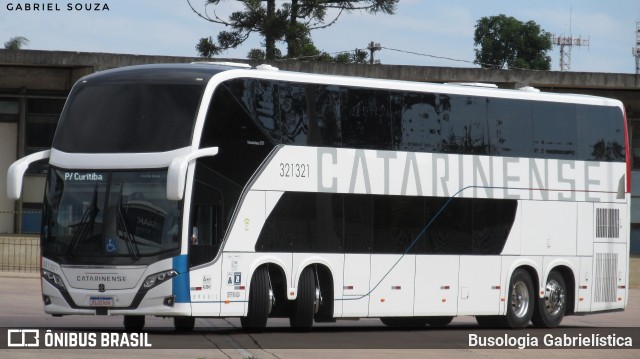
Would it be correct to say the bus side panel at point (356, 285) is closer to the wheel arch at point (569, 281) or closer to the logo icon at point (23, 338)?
the logo icon at point (23, 338)

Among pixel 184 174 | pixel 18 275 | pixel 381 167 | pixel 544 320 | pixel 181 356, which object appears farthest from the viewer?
pixel 18 275

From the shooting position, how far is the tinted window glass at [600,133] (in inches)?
1048

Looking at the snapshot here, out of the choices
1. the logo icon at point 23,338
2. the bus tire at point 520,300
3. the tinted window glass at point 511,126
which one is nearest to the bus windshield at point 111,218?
the logo icon at point 23,338

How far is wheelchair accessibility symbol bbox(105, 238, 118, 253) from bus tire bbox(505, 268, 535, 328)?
27.2ft

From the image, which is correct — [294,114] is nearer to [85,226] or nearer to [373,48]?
[85,226]

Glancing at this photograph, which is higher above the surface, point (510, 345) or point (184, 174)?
point (184, 174)

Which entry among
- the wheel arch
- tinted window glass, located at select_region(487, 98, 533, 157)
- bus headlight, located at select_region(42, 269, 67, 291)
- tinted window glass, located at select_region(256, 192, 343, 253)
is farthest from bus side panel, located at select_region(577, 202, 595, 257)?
bus headlight, located at select_region(42, 269, 67, 291)

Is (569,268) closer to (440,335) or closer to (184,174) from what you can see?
(440,335)

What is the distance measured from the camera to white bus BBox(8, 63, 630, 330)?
66.9ft

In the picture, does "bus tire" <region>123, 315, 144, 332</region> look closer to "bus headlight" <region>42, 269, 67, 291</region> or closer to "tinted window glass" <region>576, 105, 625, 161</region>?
"bus headlight" <region>42, 269, 67, 291</region>

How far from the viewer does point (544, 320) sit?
87.0ft

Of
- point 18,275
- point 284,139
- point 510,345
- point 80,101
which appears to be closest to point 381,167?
point 284,139

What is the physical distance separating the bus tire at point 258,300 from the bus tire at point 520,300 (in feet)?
19.4

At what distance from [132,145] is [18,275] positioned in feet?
69.0
